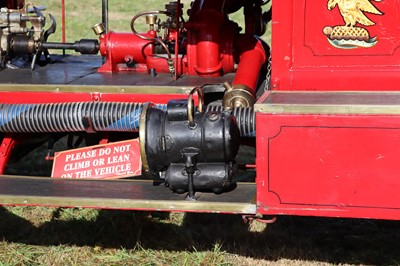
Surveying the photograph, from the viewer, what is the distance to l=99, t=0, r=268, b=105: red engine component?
4.20m

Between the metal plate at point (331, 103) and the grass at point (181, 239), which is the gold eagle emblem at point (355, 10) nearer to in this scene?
the metal plate at point (331, 103)

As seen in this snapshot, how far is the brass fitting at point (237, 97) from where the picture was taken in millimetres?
3766

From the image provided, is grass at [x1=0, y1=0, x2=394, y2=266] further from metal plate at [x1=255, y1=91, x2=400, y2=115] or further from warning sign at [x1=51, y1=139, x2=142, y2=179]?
metal plate at [x1=255, y1=91, x2=400, y2=115]

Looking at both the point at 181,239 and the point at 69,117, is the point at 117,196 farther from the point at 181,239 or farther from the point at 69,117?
the point at 181,239

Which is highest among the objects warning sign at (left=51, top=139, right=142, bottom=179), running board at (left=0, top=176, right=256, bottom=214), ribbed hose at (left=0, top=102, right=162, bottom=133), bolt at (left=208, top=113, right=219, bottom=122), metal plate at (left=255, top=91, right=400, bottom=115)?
metal plate at (left=255, top=91, right=400, bottom=115)

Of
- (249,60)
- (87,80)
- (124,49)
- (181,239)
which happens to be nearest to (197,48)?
(249,60)

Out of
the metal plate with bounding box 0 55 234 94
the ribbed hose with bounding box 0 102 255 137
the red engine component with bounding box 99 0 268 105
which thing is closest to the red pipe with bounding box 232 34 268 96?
the red engine component with bounding box 99 0 268 105

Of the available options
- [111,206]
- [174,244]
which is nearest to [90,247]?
[174,244]

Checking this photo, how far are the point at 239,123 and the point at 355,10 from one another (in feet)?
2.45

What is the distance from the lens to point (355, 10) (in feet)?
10.8

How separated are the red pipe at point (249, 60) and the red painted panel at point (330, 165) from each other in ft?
2.31

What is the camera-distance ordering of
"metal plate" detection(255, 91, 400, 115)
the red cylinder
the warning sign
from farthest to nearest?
1. the red cylinder
2. the warning sign
3. "metal plate" detection(255, 91, 400, 115)

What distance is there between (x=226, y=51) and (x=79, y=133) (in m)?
0.95

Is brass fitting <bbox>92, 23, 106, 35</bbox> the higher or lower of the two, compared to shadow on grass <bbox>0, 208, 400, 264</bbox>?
higher
